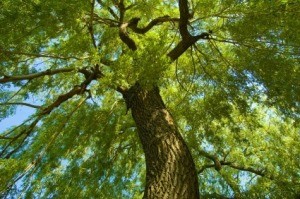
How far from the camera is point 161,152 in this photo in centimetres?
A: 321

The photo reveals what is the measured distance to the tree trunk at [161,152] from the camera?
9.48ft

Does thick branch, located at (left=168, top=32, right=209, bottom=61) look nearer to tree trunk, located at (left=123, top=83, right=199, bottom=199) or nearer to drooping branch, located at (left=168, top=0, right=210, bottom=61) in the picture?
drooping branch, located at (left=168, top=0, right=210, bottom=61)

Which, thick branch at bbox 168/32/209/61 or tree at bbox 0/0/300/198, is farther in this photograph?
thick branch at bbox 168/32/209/61

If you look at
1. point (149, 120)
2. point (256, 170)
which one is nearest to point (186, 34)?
point (149, 120)

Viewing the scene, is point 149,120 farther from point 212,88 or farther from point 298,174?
point 298,174

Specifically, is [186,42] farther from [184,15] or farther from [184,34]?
[184,15]

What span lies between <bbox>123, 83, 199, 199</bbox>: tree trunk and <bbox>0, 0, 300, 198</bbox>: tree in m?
0.01

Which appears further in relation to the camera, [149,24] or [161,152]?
[149,24]

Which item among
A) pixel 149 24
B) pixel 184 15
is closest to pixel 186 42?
pixel 184 15

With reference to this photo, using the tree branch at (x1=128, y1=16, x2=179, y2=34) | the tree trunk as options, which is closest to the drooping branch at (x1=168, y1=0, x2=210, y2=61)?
the tree branch at (x1=128, y1=16, x2=179, y2=34)

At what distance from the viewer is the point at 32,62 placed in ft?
15.6

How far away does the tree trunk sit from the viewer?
2.89m

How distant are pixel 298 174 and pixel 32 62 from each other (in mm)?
4380

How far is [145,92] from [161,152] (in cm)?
92
